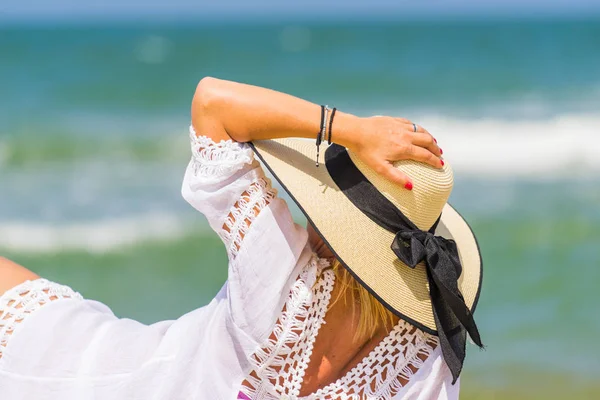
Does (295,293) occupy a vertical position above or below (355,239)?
below

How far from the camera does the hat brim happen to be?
71.5 inches

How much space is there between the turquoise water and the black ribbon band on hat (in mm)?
1992

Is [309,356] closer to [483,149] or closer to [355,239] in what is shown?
[355,239]

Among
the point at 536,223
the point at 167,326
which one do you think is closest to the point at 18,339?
the point at 167,326

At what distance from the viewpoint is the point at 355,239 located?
184cm

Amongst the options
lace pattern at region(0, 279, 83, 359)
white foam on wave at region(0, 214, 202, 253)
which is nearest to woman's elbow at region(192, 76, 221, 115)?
lace pattern at region(0, 279, 83, 359)

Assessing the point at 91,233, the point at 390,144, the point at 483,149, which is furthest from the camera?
the point at 483,149

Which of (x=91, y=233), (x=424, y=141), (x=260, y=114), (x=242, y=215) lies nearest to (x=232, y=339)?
(x=242, y=215)

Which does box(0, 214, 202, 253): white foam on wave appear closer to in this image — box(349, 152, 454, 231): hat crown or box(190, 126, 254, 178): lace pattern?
box(190, 126, 254, 178): lace pattern

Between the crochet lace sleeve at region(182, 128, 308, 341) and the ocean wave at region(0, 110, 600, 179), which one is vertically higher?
the crochet lace sleeve at region(182, 128, 308, 341)

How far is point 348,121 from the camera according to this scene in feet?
5.92

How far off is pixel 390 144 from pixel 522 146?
6478 millimetres

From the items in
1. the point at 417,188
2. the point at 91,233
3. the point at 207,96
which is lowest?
the point at 91,233

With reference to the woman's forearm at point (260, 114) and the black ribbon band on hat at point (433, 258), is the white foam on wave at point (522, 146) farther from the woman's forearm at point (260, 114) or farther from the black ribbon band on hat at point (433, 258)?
the woman's forearm at point (260, 114)
